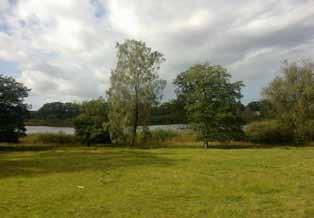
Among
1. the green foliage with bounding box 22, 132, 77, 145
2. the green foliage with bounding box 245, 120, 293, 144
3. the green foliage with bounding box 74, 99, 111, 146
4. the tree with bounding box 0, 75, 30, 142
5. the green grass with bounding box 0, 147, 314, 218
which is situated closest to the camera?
the green grass with bounding box 0, 147, 314, 218

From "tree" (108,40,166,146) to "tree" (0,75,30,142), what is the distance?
26.8 ft

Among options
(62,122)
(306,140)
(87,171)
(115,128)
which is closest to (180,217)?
(87,171)

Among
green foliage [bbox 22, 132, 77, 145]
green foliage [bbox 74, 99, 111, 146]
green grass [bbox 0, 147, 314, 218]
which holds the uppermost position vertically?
green foliage [bbox 74, 99, 111, 146]

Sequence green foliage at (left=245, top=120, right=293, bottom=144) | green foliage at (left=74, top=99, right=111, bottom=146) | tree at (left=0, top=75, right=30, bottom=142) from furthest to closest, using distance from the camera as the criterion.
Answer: green foliage at (left=245, top=120, right=293, bottom=144), green foliage at (left=74, top=99, right=111, bottom=146), tree at (left=0, top=75, right=30, bottom=142)

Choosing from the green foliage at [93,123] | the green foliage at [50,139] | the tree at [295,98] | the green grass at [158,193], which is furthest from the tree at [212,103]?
the green grass at [158,193]

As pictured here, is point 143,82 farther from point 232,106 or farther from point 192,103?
point 232,106

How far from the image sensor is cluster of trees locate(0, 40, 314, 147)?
31.3m

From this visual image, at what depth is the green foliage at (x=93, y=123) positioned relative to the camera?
3359 cm

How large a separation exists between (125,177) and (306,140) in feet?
92.1

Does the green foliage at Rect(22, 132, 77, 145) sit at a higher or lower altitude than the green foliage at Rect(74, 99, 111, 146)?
lower

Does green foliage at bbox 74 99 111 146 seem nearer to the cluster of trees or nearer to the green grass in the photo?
the cluster of trees

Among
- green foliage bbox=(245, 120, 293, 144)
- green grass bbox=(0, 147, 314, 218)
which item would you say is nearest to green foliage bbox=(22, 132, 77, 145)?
green foliage bbox=(245, 120, 293, 144)

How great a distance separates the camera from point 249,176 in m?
12.0

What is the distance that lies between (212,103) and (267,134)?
8879 mm
